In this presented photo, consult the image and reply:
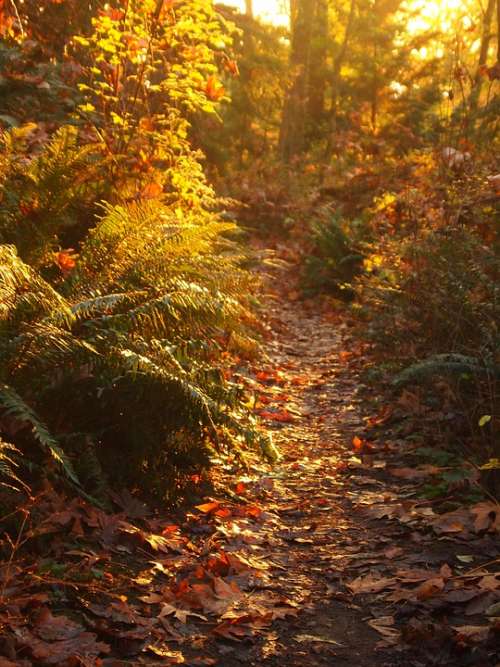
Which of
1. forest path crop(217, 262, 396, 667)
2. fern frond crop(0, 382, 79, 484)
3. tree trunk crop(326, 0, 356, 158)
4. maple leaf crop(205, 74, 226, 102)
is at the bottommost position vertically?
forest path crop(217, 262, 396, 667)

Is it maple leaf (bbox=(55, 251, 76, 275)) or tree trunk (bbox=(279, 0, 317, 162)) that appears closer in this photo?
maple leaf (bbox=(55, 251, 76, 275))

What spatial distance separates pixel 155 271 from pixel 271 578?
67.6 inches

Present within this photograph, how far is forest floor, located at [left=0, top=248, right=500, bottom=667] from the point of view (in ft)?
8.24

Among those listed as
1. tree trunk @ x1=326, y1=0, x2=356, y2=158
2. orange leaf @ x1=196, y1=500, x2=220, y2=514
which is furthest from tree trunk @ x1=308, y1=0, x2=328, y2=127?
orange leaf @ x1=196, y1=500, x2=220, y2=514

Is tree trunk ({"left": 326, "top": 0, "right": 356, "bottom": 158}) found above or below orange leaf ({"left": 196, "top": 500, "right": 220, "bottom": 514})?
above

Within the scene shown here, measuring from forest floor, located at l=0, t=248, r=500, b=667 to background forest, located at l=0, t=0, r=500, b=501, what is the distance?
0.31 metres

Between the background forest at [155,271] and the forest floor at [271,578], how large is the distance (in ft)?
1.00

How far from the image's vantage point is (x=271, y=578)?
3221 mm

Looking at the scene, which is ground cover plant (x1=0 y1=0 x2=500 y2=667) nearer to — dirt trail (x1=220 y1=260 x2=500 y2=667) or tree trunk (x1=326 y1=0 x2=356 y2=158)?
dirt trail (x1=220 y1=260 x2=500 y2=667)

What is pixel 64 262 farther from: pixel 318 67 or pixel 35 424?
pixel 318 67

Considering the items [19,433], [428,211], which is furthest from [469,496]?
[428,211]

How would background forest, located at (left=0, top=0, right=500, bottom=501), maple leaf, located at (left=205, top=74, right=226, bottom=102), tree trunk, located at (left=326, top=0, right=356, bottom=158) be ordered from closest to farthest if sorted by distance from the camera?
background forest, located at (left=0, top=0, right=500, bottom=501)
maple leaf, located at (left=205, top=74, right=226, bottom=102)
tree trunk, located at (left=326, top=0, right=356, bottom=158)

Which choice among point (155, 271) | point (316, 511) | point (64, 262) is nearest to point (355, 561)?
point (316, 511)

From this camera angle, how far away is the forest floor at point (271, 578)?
251 centimetres
